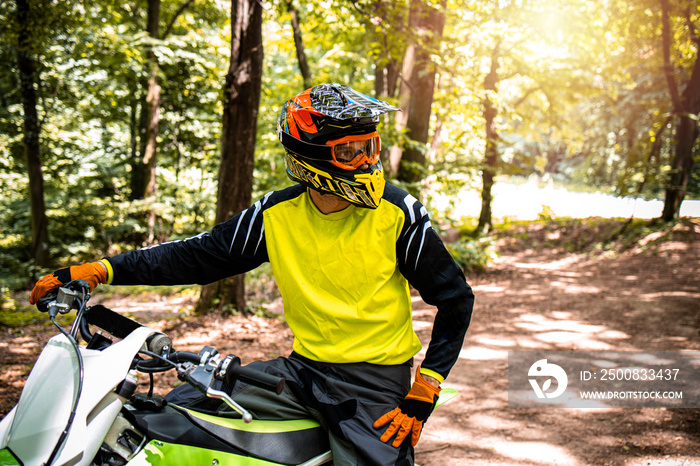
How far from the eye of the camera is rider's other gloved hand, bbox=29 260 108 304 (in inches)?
77.7

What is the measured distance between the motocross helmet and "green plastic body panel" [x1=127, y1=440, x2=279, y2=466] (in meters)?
1.10

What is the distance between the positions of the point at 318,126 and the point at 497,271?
10.7m

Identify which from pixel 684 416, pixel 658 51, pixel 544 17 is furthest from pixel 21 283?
pixel 658 51

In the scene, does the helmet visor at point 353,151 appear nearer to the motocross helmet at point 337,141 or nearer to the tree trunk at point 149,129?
the motocross helmet at point 337,141

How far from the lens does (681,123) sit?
12.8m

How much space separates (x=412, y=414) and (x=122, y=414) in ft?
3.55

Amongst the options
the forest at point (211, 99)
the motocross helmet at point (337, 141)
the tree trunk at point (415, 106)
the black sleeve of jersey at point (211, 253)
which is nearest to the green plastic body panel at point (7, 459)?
the black sleeve of jersey at point (211, 253)

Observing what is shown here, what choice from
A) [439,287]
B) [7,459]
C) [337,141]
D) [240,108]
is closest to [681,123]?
[240,108]

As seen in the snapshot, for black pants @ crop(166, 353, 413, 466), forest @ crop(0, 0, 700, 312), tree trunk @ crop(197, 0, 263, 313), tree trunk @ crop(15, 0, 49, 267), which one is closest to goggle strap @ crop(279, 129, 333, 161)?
black pants @ crop(166, 353, 413, 466)

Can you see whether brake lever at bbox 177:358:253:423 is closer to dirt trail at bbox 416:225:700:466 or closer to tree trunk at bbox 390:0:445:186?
dirt trail at bbox 416:225:700:466

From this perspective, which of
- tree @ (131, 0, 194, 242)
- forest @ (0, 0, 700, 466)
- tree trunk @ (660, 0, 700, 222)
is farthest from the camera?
tree @ (131, 0, 194, 242)

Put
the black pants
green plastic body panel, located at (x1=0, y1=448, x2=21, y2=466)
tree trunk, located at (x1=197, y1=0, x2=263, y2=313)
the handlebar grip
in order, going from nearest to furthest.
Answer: green plastic body panel, located at (x1=0, y1=448, x2=21, y2=466)
the handlebar grip
the black pants
tree trunk, located at (x1=197, y1=0, x2=263, y2=313)

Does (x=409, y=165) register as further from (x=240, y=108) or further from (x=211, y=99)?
(x=211, y=99)

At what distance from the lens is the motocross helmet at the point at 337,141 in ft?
6.91
